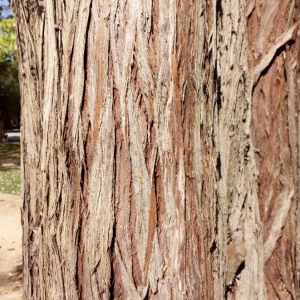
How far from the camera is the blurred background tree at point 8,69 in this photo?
1423 cm

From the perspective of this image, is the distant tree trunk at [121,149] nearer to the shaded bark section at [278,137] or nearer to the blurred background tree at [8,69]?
the shaded bark section at [278,137]

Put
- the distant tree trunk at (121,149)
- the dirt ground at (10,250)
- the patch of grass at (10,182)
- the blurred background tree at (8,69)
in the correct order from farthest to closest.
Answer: the blurred background tree at (8,69) < the patch of grass at (10,182) < the dirt ground at (10,250) < the distant tree trunk at (121,149)

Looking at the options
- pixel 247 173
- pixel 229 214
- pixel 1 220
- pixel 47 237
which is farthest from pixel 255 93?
pixel 1 220

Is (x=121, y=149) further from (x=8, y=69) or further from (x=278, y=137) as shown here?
(x=8, y=69)

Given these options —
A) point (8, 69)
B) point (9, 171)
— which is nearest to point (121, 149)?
point (9, 171)

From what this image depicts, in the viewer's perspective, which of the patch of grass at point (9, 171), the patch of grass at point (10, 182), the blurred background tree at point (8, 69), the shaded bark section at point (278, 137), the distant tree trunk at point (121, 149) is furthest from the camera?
the blurred background tree at point (8, 69)

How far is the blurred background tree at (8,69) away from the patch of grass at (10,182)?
3616mm

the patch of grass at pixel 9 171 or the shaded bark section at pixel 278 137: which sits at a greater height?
the shaded bark section at pixel 278 137

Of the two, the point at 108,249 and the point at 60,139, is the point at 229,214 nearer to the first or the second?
the point at 108,249

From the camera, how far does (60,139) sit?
5.67 ft

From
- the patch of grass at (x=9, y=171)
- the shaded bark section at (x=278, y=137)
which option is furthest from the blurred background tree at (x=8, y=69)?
the shaded bark section at (x=278, y=137)

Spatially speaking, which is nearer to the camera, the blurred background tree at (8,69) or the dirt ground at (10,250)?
the dirt ground at (10,250)

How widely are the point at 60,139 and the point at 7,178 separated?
429 inches

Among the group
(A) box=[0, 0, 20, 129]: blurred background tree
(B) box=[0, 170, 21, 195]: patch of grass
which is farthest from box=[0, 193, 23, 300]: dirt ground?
(A) box=[0, 0, 20, 129]: blurred background tree
